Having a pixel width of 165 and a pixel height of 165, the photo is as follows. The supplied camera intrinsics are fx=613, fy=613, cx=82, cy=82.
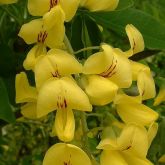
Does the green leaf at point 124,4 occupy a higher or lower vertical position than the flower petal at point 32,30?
lower

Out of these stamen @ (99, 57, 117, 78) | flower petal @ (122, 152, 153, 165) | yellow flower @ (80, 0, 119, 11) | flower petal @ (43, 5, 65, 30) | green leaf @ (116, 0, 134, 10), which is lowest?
flower petal @ (122, 152, 153, 165)

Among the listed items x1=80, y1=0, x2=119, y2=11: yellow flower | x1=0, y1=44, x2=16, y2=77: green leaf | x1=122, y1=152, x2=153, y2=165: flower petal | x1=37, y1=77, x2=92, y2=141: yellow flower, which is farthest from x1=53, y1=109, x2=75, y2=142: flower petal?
x1=0, y1=44, x2=16, y2=77: green leaf

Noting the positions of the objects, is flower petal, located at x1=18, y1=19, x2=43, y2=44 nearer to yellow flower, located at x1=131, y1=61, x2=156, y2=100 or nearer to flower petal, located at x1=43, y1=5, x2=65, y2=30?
flower petal, located at x1=43, y1=5, x2=65, y2=30

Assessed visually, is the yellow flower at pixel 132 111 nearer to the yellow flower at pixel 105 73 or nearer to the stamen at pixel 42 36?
the yellow flower at pixel 105 73

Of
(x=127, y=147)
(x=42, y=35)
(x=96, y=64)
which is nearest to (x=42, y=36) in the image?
(x=42, y=35)

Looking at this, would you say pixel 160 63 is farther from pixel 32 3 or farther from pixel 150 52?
pixel 32 3

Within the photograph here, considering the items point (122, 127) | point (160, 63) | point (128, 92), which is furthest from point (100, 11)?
point (160, 63)

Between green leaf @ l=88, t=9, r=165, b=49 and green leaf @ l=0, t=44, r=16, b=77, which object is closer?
green leaf @ l=88, t=9, r=165, b=49

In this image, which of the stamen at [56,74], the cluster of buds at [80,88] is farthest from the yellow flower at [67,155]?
the stamen at [56,74]
